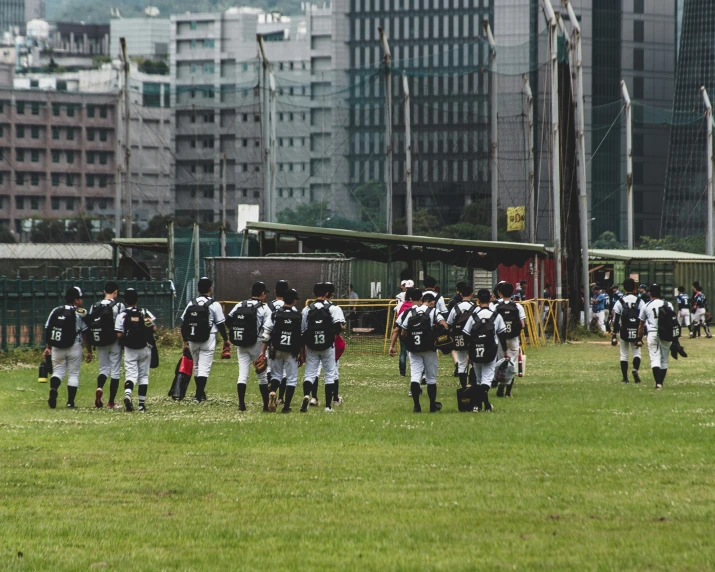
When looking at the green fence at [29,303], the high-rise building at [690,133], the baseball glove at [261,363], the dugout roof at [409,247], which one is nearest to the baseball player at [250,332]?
the baseball glove at [261,363]

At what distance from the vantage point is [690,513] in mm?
9180

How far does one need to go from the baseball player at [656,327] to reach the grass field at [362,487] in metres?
2.48

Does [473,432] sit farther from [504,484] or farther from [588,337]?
[588,337]

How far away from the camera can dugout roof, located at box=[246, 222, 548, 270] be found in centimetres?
3819

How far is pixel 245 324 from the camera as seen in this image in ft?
59.3

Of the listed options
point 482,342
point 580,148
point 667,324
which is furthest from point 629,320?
point 580,148

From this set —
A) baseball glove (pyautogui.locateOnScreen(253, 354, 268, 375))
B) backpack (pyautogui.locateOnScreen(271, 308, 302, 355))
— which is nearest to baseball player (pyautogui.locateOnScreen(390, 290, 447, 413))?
backpack (pyautogui.locateOnScreen(271, 308, 302, 355))

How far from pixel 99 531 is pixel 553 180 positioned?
36919 mm

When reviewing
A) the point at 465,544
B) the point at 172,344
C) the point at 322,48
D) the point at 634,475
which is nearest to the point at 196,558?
the point at 465,544

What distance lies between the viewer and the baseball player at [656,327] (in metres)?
21.3

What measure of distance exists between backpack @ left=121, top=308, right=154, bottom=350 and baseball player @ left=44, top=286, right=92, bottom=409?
0.92m

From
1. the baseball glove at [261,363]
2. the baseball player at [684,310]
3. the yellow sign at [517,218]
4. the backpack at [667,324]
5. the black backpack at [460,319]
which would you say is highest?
the yellow sign at [517,218]

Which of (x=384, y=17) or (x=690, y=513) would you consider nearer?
(x=690, y=513)

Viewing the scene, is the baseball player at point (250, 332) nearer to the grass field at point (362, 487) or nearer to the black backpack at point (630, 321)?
the grass field at point (362, 487)
